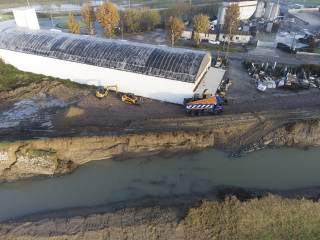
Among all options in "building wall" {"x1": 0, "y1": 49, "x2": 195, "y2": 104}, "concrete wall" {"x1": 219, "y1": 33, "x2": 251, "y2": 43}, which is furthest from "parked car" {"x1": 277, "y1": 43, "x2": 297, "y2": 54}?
"building wall" {"x1": 0, "y1": 49, "x2": 195, "y2": 104}

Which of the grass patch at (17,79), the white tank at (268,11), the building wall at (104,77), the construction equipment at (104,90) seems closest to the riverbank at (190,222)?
the building wall at (104,77)

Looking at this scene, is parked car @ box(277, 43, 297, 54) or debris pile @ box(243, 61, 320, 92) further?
parked car @ box(277, 43, 297, 54)

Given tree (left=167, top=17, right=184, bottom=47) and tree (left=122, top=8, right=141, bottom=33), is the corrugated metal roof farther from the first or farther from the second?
tree (left=122, top=8, right=141, bottom=33)

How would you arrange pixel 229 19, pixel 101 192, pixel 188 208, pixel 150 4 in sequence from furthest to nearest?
1. pixel 150 4
2. pixel 229 19
3. pixel 101 192
4. pixel 188 208

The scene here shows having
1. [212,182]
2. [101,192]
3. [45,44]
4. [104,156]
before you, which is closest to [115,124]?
[104,156]

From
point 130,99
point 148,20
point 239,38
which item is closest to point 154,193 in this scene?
point 130,99

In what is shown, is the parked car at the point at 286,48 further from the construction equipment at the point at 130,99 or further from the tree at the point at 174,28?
the construction equipment at the point at 130,99

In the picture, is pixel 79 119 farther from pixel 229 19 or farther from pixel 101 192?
pixel 229 19

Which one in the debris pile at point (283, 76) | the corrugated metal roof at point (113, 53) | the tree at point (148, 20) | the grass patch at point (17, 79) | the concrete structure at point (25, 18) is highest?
the concrete structure at point (25, 18)
